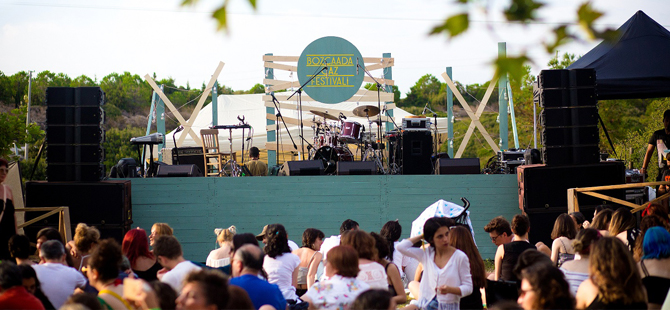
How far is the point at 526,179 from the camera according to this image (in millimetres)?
9031

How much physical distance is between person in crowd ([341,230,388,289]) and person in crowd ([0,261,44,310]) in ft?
6.50

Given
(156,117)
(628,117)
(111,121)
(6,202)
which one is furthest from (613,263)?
(111,121)

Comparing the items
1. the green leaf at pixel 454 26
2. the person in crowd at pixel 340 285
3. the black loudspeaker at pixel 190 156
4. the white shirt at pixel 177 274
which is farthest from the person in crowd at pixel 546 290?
the black loudspeaker at pixel 190 156

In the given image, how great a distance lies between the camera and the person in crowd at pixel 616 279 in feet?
10.9

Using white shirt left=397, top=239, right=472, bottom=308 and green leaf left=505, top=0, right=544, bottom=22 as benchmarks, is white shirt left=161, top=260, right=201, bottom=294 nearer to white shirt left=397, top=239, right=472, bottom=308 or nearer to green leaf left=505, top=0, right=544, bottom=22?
white shirt left=397, top=239, right=472, bottom=308

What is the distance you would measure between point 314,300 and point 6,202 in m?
4.07

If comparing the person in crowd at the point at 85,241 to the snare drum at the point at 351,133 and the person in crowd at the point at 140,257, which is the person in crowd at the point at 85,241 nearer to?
the person in crowd at the point at 140,257

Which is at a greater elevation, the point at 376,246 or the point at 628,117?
the point at 628,117

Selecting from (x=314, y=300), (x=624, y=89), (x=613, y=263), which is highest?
(x=624, y=89)

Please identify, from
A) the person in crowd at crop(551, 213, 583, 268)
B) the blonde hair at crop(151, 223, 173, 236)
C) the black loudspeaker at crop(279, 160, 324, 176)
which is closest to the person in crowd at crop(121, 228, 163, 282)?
the blonde hair at crop(151, 223, 173, 236)

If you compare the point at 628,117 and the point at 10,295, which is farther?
the point at 628,117

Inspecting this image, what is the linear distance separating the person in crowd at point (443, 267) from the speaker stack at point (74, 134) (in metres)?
6.00

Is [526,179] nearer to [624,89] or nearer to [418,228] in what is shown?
[624,89]

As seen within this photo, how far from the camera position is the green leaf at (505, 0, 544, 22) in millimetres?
2217
